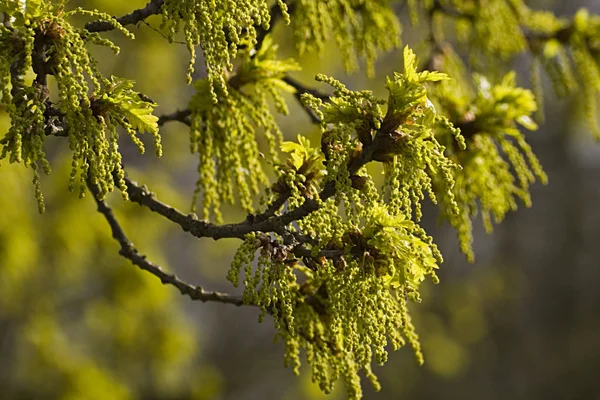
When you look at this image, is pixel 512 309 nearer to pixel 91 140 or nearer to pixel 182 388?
pixel 182 388

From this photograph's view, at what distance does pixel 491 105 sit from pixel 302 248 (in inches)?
27.8

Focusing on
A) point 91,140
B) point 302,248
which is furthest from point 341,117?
point 91,140

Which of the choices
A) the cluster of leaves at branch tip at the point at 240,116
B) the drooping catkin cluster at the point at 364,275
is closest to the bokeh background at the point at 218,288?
the cluster of leaves at branch tip at the point at 240,116

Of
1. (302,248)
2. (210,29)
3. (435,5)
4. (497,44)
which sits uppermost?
(435,5)

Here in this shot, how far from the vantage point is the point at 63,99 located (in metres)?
1.12

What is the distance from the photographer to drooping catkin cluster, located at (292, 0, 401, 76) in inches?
71.6

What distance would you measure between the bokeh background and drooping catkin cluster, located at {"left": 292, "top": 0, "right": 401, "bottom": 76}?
477 mm

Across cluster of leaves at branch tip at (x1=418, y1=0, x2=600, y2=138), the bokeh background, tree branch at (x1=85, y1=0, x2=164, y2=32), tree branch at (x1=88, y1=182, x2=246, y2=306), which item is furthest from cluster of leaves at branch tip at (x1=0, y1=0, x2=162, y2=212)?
cluster of leaves at branch tip at (x1=418, y1=0, x2=600, y2=138)

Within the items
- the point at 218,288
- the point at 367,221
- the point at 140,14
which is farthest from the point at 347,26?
the point at 218,288

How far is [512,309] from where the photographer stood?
Result: 9.95 m

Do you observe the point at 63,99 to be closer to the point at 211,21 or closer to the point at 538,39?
the point at 211,21

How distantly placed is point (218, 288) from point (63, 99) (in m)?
7.87

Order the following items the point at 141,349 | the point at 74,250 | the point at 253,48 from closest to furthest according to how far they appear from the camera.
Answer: the point at 253,48, the point at 74,250, the point at 141,349

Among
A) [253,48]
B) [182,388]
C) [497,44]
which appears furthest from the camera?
[182,388]
